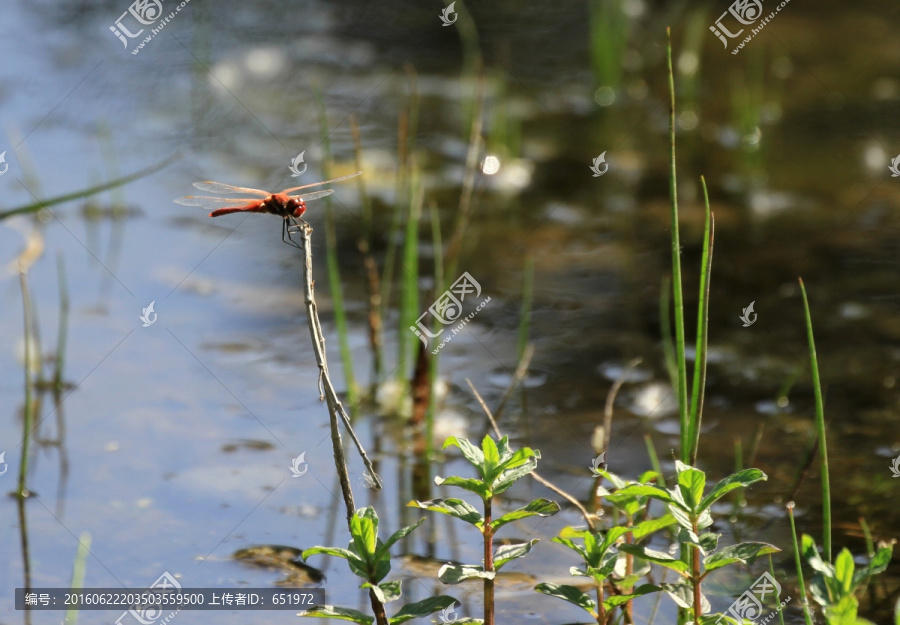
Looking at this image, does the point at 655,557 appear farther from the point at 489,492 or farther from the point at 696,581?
the point at 489,492

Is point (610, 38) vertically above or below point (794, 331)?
above

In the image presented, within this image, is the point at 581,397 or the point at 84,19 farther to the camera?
the point at 84,19

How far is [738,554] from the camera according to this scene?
119cm

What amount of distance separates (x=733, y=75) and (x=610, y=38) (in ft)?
2.49

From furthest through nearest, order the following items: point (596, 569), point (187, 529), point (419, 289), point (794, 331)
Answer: point (419, 289) → point (794, 331) → point (187, 529) → point (596, 569)

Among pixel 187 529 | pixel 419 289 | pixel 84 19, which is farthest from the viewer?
pixel 84 19

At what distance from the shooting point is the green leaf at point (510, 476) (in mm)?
1202

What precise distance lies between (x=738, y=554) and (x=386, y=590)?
0.43 meters

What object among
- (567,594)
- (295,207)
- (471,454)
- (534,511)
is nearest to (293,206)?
(295,207)

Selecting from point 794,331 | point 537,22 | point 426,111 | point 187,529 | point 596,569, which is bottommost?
point 596,569

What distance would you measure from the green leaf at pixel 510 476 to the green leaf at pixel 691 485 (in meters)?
0.18

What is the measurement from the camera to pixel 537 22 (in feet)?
16.1

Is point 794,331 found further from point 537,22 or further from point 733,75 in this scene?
point 537,22

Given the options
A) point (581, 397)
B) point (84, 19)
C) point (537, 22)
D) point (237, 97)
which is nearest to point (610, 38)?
point (537, 22)
